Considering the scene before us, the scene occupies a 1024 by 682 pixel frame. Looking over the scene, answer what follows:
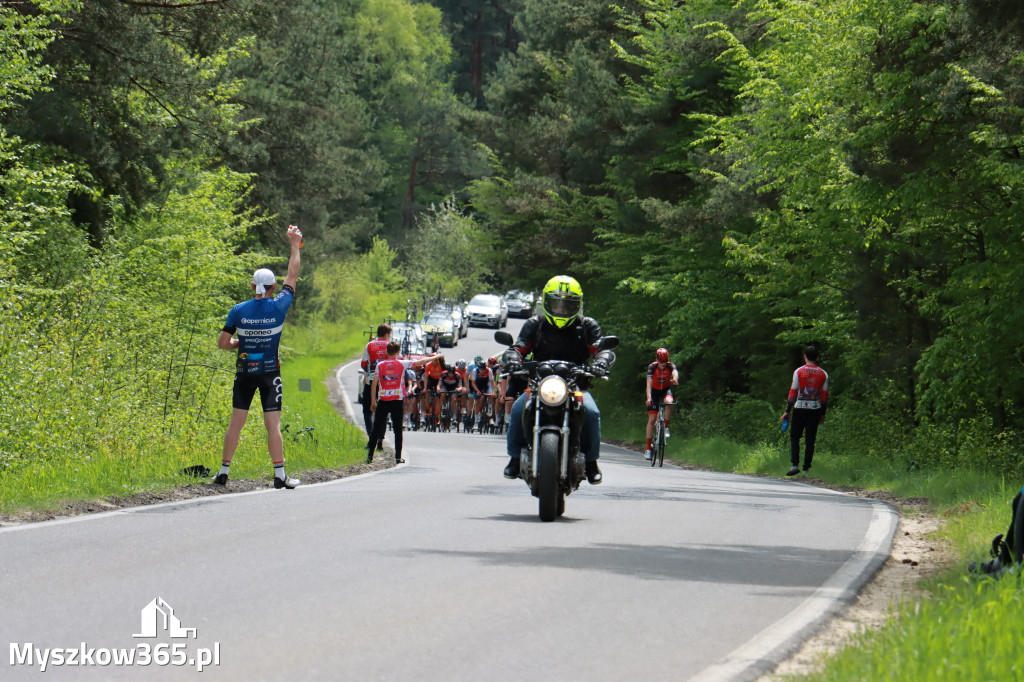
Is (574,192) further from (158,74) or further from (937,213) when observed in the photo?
(937,213)

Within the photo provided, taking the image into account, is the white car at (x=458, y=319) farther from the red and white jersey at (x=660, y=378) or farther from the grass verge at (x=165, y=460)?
the red and white jersey at (x=660, y=378)

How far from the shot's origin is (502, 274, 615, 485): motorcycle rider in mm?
10883

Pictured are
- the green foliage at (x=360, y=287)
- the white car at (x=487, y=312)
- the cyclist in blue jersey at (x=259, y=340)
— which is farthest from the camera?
the white car at (x=487, y=312)

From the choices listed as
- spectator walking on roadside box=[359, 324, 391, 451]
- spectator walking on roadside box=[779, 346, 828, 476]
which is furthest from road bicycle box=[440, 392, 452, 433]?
spectator walking on roadside box=[779, 346, 828, 476]

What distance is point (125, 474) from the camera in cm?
1246

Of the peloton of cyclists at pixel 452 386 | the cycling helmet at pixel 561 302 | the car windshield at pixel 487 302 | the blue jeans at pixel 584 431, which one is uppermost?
the car windshield at pixel 487 302

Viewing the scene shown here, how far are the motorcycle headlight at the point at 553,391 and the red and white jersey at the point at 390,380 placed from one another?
835cm

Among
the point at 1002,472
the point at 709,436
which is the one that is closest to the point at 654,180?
the point at 709,436

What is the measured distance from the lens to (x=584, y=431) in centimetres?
1098

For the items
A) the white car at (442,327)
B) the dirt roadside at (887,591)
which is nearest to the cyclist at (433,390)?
the dirt roadside at (887,591)

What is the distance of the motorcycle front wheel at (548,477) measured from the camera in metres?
10.3

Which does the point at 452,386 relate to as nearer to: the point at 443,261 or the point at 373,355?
the point at 373,355

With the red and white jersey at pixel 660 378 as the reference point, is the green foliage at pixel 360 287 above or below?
above

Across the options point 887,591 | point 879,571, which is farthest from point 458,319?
point 887,591
